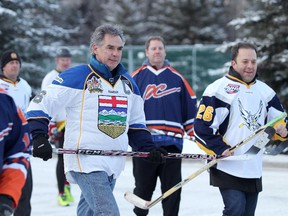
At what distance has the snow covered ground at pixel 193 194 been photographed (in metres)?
7.57

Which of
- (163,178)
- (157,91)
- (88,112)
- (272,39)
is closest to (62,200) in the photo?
(163,178)

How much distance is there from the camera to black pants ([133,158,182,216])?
20.8 ft

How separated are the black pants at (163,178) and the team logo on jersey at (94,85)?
1825 mm

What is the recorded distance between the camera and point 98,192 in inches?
171

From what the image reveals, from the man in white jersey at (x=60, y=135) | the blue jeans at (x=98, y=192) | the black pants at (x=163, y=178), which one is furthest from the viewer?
the man in white jersey at (x=60, y=135)

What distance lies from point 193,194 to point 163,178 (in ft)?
7.93

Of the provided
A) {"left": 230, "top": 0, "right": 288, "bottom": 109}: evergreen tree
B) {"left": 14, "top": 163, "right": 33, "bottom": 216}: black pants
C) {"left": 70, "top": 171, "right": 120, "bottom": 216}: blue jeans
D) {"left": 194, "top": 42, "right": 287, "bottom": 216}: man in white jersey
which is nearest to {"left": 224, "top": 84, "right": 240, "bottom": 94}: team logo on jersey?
{"left": 194, "top": 42, "right": 287, "bottom": 216}: man in white jersey

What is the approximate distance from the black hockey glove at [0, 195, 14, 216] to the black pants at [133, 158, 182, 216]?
3.22 metres

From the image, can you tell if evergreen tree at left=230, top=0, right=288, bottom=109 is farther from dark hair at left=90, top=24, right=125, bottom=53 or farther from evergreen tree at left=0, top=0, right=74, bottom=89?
dark hair at left=90, top=24, right=125, bottom=53

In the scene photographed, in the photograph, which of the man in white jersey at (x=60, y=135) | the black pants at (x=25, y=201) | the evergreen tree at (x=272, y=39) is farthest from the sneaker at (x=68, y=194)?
the evergreen tree at (x=272, y=39)

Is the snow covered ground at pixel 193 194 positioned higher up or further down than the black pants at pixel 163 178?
further down

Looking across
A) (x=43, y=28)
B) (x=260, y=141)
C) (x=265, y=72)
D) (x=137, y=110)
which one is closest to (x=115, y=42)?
(x=137, y=110)

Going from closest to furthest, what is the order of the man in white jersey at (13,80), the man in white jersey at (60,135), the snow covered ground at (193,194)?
the man in white jersey at (13,80), the snow covered ground at (193,194), the man in white jersey at (60,135)

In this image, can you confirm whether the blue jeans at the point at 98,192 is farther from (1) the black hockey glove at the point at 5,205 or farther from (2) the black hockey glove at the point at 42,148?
(1) the black hockey glove at the point at 5,205
